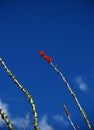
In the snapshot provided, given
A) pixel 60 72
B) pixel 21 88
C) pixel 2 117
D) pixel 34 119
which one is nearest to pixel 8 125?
pixel 2 117

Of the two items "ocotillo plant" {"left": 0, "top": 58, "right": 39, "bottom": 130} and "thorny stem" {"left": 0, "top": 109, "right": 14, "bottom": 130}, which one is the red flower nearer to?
"ocotillo plant" {"left": 0, "top": 58, "right": 39, "bottom": 130}

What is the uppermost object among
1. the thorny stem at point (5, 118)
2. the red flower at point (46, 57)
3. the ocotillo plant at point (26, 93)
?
the red flower at point (46, 57)

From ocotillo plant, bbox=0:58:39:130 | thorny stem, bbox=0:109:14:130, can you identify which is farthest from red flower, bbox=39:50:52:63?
thorny stem, bbox=0:109:14:130

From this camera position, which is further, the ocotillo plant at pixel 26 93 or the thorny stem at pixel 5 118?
the ocotillo plant at pixel 26 93

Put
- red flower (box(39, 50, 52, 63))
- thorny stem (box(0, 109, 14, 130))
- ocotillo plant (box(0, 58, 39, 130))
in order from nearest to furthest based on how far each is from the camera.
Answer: thorny stem (box(0, 109, 14, 130)), ocotillo plant (box(0, 58, 39, 130)), red flower (box(39, 50, 52, 63))

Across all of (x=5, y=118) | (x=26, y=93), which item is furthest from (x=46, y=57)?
(x=5, y=118)

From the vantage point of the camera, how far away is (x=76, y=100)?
27.0ft

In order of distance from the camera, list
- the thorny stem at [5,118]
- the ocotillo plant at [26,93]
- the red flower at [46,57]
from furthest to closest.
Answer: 1. the red flower at [46,57]
2. the ocotillo plant at [26,93]
3. the thorny stem at [5,118]

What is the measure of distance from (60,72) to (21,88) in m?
3.84

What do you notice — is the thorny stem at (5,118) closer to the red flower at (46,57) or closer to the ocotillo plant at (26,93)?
the ocotillo plant at (26,93)

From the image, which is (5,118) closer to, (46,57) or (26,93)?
(26,93)

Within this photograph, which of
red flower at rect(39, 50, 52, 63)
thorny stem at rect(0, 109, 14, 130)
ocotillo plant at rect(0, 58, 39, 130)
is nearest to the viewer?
thorny stem at rect(0, 109, 14, 130)

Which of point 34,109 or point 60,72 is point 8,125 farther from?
point 60,72

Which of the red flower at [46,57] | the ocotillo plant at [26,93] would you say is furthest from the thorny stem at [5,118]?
the red flower at [46,57]
